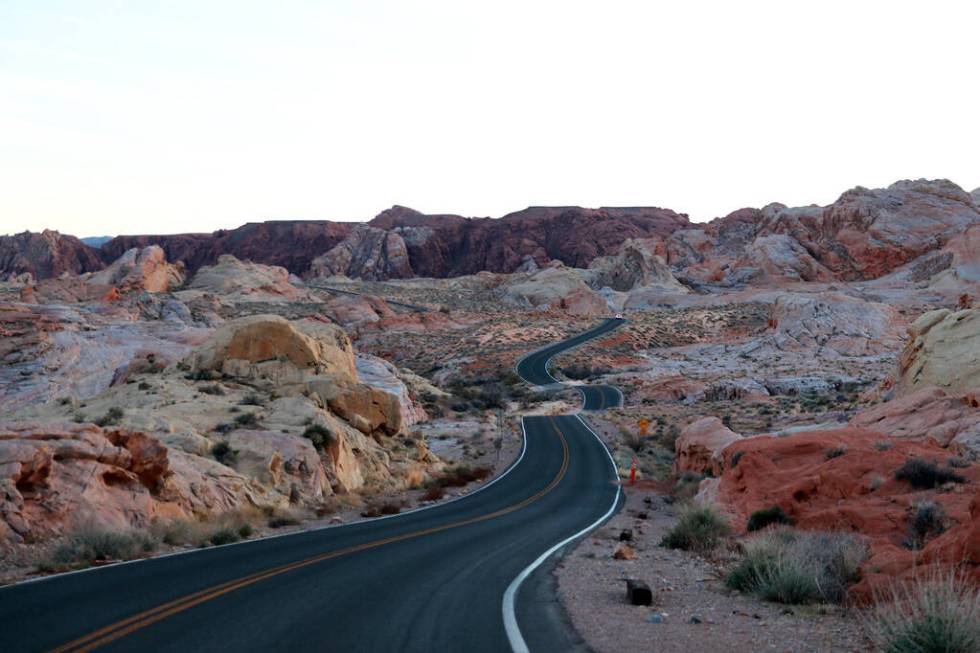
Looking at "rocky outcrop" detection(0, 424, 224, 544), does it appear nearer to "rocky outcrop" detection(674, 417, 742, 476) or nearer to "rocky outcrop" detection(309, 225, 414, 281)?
"rocky outcrop" detection(674, 417, 742, 476)

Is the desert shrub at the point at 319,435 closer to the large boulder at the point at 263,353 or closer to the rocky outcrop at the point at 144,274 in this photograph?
the large boulder at the point at 263,353

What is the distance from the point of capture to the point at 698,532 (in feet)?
49.9

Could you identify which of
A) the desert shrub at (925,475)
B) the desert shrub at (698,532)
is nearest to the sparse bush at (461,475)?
the desert shrub at (698,532)

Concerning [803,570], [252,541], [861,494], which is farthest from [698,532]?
[252,541]

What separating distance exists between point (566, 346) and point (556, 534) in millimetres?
63392

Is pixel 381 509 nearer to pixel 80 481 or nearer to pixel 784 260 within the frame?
pixel 80 481

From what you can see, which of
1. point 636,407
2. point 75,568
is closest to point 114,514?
point 75,568

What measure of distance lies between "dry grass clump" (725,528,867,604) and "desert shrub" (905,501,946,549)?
3.19 feet

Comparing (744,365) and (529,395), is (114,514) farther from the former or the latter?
(744,365)

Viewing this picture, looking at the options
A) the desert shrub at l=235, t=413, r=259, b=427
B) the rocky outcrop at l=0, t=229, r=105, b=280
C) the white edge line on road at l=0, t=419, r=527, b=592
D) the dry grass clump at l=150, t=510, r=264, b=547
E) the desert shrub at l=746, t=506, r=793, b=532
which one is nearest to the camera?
the white edge line on road at l=0, t=419, r=527, b=592

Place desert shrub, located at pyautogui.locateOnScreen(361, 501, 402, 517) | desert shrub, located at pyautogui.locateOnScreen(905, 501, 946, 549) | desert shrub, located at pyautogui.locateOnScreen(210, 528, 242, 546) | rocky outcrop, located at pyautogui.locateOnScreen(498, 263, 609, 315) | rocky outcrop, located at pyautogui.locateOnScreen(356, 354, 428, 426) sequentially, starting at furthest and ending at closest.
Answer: rocky outcrop, located at pyautogui.locateOnScreen(498, 263, 609, 315) < rocky outcrop, located at pyautogui.locateOnScreen(356, 354, 428, 426) < desert shrub, located at pyautogui.locateOnScreen(361, 501, 402, 517) < desert shrub, located at pyautogui.locateOnScreen(210, 528, 242, 546) < desert shrub, located at pyautogui.locateOnScreen(905, 501, 946, 549)

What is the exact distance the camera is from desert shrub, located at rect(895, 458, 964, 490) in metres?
13.4

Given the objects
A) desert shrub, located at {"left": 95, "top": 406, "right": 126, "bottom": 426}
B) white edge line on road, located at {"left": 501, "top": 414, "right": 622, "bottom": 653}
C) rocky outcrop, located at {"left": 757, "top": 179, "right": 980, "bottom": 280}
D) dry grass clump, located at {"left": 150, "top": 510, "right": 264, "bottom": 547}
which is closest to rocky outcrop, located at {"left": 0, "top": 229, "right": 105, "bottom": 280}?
rocky outcrop, located at {"left": 757, "top": 179, "right": 980, "bottom": 280}

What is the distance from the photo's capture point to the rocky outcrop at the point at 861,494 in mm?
8570
